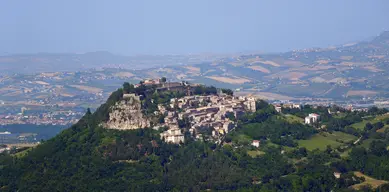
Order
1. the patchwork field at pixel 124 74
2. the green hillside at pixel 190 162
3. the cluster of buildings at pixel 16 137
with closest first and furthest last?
the green hillside at pixel 190 162
the cluster of buildings at pixel 16 137
the patchwork field at pixel 124 74

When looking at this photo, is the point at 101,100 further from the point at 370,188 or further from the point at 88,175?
the point at 370,188

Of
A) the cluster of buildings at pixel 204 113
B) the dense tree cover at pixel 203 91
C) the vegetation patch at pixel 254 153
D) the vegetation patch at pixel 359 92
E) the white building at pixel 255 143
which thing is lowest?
the vegetation patch at pixel 359 92

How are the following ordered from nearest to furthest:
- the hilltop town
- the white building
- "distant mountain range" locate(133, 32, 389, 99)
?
the white building, the hilltop town, "distant mountain range" locate(133, 32, 389, 99)

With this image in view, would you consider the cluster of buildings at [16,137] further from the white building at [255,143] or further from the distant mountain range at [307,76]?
the distant mountain range at [307,76]

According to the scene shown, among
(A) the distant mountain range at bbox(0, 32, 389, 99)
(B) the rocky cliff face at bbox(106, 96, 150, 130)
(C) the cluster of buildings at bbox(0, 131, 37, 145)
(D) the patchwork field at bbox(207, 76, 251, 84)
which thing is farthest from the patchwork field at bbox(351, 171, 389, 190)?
(D) the patchwork field at bbox(207, 76, 251, 84)

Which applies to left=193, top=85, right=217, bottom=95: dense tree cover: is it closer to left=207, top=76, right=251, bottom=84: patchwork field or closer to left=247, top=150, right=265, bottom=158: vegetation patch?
left=247, top=150, right=265, bottom=158: vegetation patch

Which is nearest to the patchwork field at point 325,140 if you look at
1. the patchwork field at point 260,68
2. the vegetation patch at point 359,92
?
the vegetation patch at point 359,92

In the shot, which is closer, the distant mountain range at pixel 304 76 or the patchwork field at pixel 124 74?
the distant mountain range at pixel 304 76
